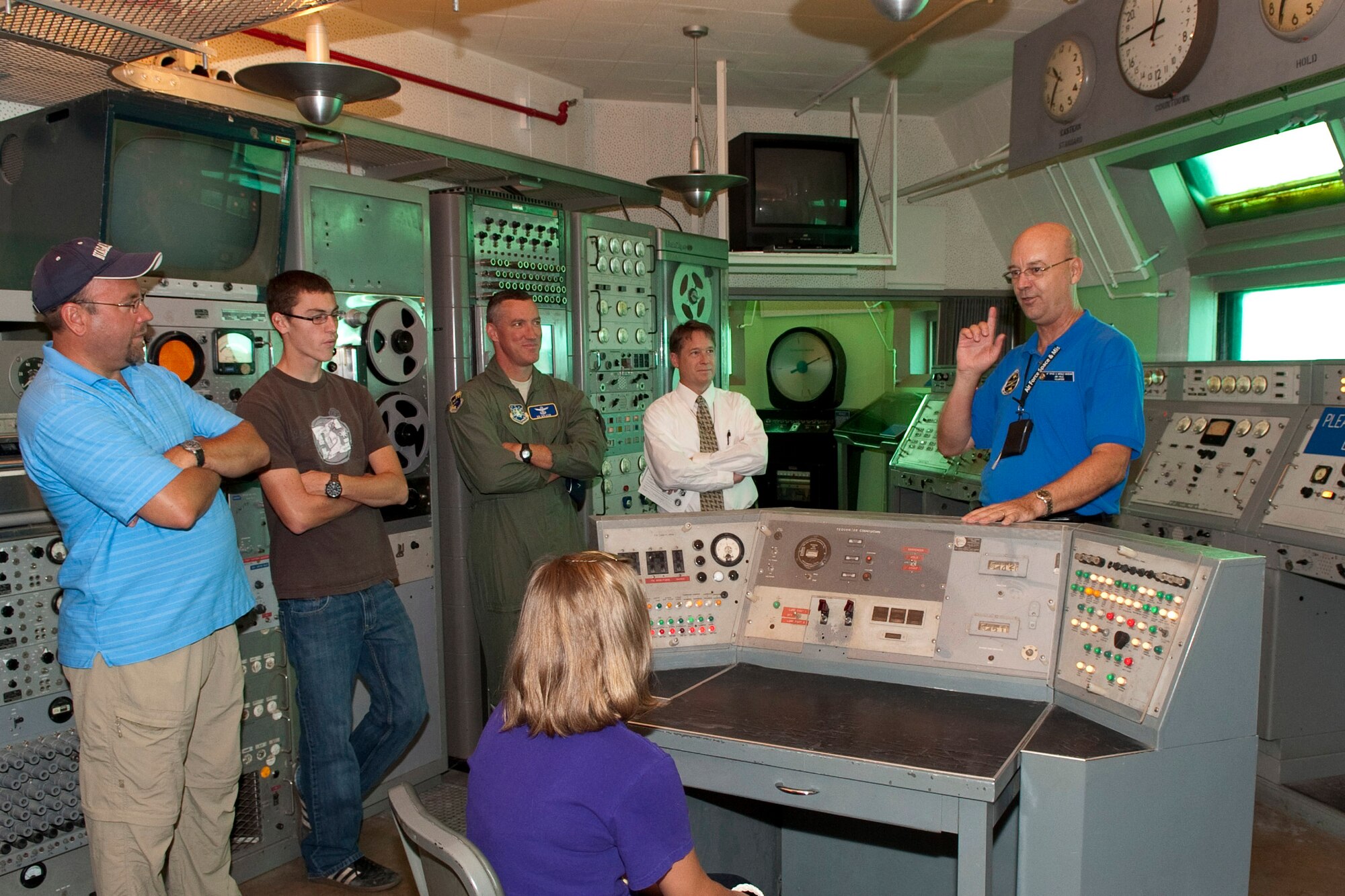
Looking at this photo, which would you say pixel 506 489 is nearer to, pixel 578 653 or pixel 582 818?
pixel 578 653

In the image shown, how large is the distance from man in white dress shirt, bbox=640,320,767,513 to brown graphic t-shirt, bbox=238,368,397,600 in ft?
3.91

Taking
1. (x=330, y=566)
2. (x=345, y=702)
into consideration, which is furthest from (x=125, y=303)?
(x=345, y=702)

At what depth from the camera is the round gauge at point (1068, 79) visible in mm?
3996

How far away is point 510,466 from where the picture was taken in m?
3.39

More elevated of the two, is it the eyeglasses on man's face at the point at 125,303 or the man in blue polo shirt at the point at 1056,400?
the eyeglasses on man's face at the point at 125,303

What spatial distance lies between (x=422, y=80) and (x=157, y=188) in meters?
2.23

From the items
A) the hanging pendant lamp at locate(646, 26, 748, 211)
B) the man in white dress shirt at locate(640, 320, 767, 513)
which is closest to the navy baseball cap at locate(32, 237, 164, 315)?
the man in white dress shirt at locate(640, 320, 767, 513)

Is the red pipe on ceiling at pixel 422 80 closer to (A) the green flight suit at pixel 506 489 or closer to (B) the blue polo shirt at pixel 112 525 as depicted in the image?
(A) the green flight suit at pixel 506 489

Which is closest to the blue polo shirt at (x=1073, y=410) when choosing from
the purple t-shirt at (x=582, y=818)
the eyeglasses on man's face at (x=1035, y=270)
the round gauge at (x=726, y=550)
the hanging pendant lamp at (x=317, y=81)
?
the eyeglasses on man's face at (x=1035, y=270)

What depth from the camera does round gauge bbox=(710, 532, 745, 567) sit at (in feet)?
8.52

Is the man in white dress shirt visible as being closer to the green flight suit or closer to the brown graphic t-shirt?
the green flight suit

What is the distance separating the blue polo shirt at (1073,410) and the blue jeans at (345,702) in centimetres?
183

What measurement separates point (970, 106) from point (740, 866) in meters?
5.33

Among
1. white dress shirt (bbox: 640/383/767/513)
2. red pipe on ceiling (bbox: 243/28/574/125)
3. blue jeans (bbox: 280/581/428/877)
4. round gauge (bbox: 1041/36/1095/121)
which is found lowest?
blue jeans (bbox: 280/581/428/877)
